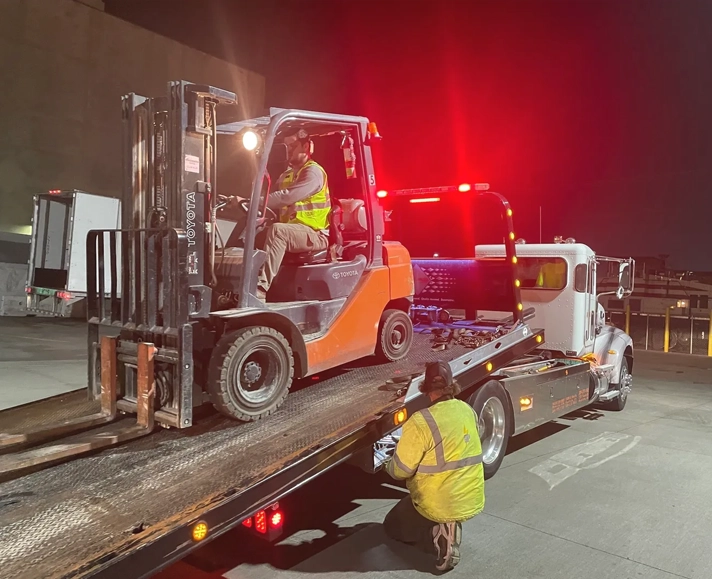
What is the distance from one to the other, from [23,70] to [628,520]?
80.1 feet

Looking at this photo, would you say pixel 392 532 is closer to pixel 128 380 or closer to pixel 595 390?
pixel 128 380

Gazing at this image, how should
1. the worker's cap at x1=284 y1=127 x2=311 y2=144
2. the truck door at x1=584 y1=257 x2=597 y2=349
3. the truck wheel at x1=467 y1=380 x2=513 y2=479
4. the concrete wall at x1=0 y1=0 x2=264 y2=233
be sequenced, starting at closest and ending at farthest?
the worker's cap at x1=284 y1=127 x2=311 y2=144 < the truck wheel at x1=467 y1=380 x2=513 y2=479 < the truck door at x1=584 y1=257 x2=597 y2=349 < the concrete wall at x1=0 y1=0 x2=264 y2=233

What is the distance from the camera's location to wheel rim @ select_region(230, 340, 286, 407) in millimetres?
4168

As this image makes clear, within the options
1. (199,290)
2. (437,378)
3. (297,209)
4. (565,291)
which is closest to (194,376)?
(199,290)

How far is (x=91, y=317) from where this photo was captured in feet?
15.6

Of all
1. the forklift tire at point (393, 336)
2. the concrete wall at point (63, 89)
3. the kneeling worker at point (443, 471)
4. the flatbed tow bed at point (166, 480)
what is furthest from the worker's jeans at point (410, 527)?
the concrete wall at point (63, 89)

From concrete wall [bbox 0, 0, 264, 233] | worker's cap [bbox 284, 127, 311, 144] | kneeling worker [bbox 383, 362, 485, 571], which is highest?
concrete wall [bbox 0, 0, 264, 233]

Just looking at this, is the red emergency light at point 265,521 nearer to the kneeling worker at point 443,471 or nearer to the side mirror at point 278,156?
the kneeling worker at point 443,471

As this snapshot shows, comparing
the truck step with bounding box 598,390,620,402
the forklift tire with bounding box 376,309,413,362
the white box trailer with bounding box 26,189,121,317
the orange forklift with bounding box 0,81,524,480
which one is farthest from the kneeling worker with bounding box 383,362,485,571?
the white box trailer with bounding box 26,189,121,317

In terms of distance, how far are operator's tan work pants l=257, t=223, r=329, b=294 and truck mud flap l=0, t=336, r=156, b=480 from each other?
3.50 feet

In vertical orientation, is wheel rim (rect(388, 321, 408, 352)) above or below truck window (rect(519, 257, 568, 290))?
below

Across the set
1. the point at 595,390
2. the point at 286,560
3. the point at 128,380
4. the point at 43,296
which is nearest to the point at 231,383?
the point at 128,380

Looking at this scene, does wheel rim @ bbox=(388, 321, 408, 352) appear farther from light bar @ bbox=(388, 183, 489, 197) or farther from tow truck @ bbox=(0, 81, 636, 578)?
light bar @ bbox=(388, 183, 489, 197)

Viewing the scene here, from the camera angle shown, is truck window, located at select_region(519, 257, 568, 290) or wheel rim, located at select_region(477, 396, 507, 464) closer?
wheel rim, located at select_region(477, 396, 507, 464)
